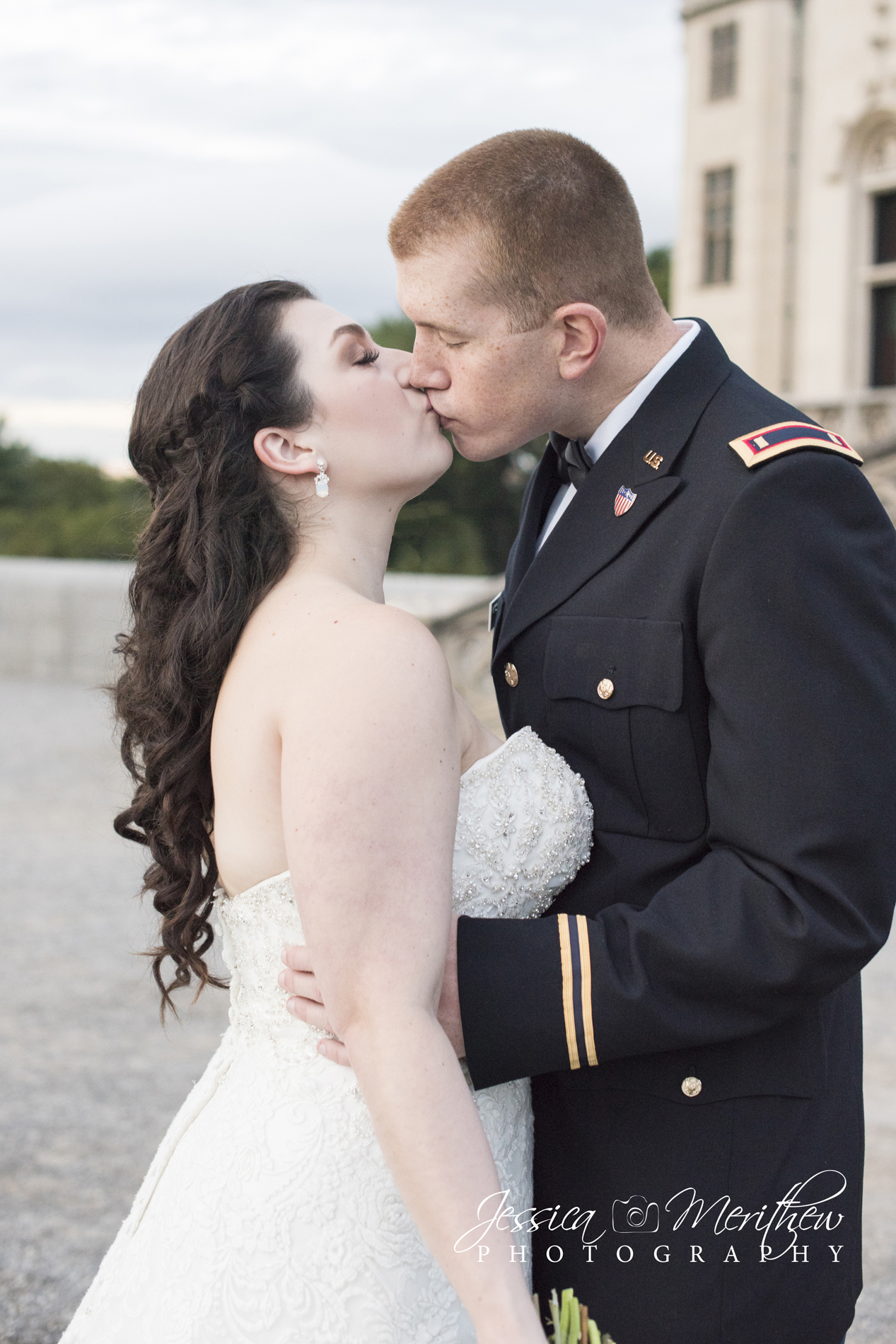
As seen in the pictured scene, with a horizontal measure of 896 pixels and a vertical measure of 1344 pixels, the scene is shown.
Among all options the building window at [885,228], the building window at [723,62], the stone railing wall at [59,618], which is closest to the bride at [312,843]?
the stone railing wall at [59,618]

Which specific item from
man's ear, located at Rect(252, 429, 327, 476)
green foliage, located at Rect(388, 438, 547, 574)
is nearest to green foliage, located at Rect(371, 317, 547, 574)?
green foliage, located at Rect(388, 438, 547, 574)

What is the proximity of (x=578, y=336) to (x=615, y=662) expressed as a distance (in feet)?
2.03

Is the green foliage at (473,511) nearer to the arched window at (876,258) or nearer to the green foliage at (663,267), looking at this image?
the arched window at (876,258)

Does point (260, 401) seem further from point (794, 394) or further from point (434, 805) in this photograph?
point (794, 394)

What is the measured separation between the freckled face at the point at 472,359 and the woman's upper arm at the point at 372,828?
707 mm

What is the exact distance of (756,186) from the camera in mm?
23469

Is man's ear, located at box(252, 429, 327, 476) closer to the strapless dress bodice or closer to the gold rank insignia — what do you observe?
the strapless dress bodice

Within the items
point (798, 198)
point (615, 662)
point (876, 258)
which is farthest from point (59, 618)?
point (798, 198)

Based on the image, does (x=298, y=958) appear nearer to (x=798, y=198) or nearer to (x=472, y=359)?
(x=472, y=359)

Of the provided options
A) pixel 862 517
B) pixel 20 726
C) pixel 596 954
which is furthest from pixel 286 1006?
pixel 20 726

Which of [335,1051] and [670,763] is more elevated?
[670,763]

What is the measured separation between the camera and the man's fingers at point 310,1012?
6.59ft

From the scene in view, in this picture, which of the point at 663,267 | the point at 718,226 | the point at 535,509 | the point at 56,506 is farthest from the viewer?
the point at 663,267

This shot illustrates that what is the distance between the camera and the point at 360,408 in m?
2.30
